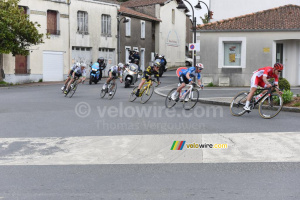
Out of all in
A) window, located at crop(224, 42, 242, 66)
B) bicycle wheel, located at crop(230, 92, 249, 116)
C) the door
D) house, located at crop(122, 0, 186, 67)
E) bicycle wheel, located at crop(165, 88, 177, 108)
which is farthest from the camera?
house, located at crop(122, 0, 186, 67)

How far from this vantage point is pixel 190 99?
14.1 m

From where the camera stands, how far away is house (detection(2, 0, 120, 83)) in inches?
1310

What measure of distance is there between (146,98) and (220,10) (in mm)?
19103

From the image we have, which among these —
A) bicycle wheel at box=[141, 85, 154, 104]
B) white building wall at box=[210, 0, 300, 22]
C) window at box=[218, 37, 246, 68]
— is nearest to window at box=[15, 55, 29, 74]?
white building wall at box=[210, 0, 300, 22]

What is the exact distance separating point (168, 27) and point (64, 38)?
19.5 meters

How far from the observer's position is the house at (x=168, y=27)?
5054cm

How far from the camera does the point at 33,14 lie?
33625mm

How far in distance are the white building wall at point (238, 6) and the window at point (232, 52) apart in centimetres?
685

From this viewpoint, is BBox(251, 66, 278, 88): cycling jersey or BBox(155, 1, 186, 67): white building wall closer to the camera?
BBox(251, 66, 278, 88): cycling jersey

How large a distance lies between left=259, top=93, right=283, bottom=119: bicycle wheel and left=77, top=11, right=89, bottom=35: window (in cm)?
2805

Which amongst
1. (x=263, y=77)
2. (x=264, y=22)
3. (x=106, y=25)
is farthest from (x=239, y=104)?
(x=106, y=25)

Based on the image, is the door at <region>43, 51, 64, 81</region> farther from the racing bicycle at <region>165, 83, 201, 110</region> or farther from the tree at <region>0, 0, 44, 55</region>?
the racing bicycle at <region>165, 83, 201, 110</region>

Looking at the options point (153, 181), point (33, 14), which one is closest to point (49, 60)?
point (33, 14)

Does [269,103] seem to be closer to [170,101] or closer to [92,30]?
[170,101]
